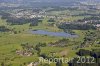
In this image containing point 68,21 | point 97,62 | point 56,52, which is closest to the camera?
point 97,62

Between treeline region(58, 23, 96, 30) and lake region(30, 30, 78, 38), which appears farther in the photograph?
treeline region(58, 23, 96, 30)

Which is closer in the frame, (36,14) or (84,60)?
(84,60)

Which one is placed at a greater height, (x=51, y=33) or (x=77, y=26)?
(x=77, y=26)

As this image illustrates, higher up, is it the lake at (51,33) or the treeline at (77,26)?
the treeline at (77,26)

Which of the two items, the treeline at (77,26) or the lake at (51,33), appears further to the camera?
the treeline at (77,26)

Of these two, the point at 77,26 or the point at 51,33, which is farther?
the point at 77,26

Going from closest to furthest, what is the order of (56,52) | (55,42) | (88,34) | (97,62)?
(97,62)
(56,52)
(55,42)
(88,34)

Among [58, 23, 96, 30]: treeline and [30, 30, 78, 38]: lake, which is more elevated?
[58, 23, 96, 30]: treeline

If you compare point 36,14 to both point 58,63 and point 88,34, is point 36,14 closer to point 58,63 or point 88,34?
point 88,34

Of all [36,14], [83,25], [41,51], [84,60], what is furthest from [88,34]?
[36,14]
